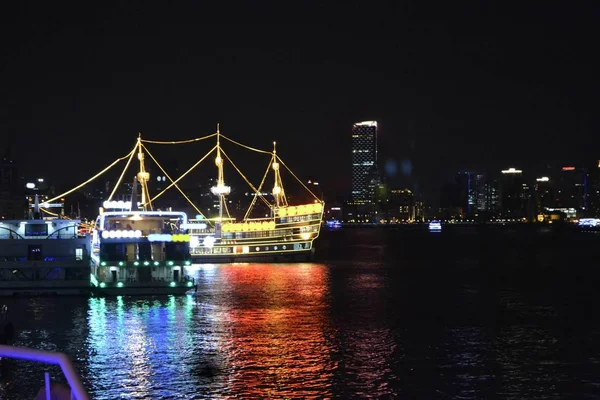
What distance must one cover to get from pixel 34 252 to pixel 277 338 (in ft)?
89.3

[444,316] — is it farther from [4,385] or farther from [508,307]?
[4,385]

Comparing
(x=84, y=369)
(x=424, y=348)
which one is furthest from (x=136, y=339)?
(x=424, y=348)

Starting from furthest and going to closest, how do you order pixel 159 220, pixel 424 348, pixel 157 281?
pixel 159 220 → pixel 157 281 → pixel 424 348

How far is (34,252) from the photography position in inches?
2389

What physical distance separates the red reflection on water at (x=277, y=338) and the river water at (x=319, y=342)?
0.30 ft

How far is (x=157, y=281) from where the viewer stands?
58469mm

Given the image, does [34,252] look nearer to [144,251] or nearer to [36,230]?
[36,230]

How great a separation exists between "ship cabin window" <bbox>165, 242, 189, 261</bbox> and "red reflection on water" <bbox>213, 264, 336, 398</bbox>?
5.05m

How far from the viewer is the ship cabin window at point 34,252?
6053cm

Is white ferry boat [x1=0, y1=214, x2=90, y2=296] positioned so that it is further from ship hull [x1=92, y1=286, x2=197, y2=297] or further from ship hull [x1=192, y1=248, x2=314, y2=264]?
ship hull [x1=192, y1=248, x2=314, y2=264]

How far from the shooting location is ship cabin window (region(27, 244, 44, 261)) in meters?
60.5

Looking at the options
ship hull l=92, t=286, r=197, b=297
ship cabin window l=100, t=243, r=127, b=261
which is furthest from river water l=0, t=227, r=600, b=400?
ship cabin window l=100, t=243, r=127, b=261

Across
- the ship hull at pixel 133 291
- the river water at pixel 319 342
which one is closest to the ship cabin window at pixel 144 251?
the ship hull at pixel 133 291

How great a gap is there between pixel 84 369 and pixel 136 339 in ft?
26.1
